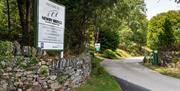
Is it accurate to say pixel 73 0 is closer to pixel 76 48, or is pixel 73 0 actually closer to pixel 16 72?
pixel 76 48

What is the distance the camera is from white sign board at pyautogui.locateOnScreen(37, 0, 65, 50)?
1094 centimetres

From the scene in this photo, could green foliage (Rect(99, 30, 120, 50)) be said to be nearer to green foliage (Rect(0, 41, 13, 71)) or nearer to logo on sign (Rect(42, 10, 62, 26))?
logo on sign (Rect(42, 10, 62, 26))

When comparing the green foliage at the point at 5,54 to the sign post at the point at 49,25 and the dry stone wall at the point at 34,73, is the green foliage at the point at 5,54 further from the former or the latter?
the sign post at the point at 49,25

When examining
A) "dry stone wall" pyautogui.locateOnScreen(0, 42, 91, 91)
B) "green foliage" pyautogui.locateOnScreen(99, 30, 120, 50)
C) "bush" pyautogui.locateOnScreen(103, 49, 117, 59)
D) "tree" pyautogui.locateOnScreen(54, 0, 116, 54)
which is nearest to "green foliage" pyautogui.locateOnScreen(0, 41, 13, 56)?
"dry stone wall" pyautogui.locateOnScreen(0, 42, 91, 91)

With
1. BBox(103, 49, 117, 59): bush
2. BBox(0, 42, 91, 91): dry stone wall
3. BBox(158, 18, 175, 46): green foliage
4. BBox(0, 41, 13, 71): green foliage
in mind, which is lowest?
BBox(103, 49, 117, 59): bush

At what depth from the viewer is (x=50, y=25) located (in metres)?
11.6

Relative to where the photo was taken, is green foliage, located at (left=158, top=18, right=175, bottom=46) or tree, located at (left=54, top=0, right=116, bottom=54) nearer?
tree, located at (left=54, top=0, right=116, bottom=54)

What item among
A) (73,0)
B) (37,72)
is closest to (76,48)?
(73,0)

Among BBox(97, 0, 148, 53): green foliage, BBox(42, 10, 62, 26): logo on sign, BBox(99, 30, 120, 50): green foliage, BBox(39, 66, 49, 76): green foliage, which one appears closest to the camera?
BBox(39, 66, 49, 76): green foliage

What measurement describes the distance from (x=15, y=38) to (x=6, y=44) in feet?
16.9

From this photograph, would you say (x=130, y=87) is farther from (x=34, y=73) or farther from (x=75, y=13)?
(x=34, y=73)

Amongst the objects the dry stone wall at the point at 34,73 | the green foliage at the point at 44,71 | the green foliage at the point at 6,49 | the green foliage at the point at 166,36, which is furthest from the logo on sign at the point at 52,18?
the green foliage at the point at 166,36

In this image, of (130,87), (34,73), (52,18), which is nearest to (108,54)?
(130,87)

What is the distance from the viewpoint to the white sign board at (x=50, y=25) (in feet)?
35.9
